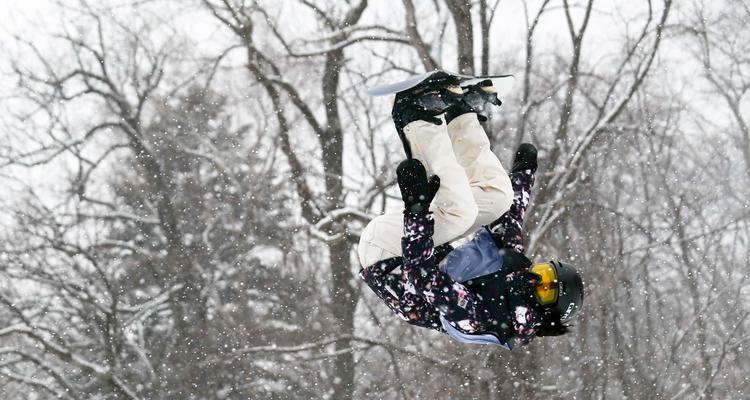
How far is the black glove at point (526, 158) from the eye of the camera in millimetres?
3385

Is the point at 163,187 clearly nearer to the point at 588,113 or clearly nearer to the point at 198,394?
the point at 198,394

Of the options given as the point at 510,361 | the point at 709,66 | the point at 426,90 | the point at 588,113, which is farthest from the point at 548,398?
the point at 709,66

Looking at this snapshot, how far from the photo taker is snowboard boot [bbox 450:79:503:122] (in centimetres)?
316

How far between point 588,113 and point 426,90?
1154 cm

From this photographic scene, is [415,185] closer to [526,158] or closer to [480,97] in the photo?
[480,97]

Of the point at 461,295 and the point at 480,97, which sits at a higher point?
the point at 480,97

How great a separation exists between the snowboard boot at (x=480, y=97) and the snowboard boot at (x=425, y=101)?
164mm

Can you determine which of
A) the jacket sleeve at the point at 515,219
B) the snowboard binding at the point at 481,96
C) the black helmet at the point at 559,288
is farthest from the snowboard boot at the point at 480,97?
the black helmet at the point at 559,288

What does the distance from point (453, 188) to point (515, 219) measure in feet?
2.00

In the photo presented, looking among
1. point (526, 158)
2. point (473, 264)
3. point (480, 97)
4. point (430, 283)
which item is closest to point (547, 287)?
point (473, 264)

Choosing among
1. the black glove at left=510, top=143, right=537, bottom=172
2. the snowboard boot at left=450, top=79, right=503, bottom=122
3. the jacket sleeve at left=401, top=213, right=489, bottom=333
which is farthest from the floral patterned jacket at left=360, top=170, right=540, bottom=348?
the snowboard boot at left=450, top=79, right=503, bottom=122

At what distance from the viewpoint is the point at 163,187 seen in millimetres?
15562

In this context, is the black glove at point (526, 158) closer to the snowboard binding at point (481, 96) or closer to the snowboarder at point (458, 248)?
the snowboarder at point (458, 248)

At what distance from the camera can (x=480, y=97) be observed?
3174 mm
